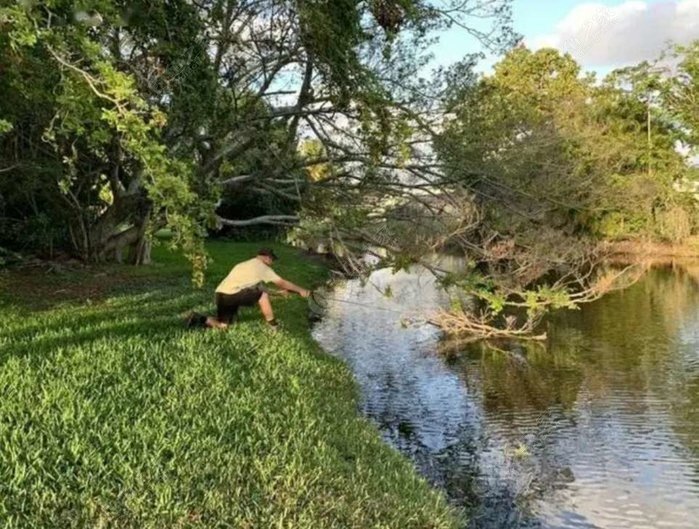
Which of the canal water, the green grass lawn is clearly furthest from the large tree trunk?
the green grass lawn

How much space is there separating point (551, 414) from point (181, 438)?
8065 millimetres

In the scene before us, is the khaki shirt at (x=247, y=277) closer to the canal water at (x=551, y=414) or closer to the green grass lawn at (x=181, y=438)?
the green grass lawn at (x=181, y=438)

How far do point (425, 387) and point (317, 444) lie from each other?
25.9ft

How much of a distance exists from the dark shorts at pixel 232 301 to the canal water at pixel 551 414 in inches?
105

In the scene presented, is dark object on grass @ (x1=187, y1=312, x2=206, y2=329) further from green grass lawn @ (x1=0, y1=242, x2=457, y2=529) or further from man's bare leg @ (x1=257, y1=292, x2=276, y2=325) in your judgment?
man's bare leg @ (x1=257, y1=292, x2=276, y2=325)

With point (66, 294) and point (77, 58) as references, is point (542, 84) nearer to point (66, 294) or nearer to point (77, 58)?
point (66, 294)

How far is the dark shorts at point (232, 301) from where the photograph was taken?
1212 centimetres

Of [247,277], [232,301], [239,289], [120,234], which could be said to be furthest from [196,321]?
[120,234]

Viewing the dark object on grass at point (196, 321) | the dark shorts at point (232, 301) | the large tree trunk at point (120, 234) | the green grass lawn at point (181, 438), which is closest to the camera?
the green grass lawn at point (181, 438)

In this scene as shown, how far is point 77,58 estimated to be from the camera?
930cm

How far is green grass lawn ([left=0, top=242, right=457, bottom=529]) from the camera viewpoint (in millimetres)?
5055

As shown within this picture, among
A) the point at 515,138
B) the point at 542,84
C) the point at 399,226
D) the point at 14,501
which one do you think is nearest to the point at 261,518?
the point at 14,501

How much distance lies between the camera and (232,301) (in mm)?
12133

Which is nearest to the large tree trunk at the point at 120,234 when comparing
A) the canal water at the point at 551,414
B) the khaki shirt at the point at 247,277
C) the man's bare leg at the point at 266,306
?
the canal water at the point at 551,414
